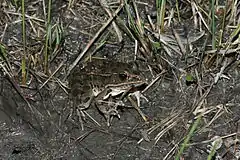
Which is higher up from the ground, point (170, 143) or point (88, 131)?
point (88, 131)

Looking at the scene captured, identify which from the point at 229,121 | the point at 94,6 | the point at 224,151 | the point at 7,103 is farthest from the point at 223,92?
the point at 7,103

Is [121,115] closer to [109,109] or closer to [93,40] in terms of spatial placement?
[109,109]

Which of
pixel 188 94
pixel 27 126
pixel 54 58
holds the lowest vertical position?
pixel 188 94

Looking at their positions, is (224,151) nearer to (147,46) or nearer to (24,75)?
(147,46)

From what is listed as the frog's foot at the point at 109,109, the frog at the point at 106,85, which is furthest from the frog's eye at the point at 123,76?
the frog's foot at the point at 109,109

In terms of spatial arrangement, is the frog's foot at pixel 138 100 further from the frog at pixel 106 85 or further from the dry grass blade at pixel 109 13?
the dry grass blade at pixel 109 13

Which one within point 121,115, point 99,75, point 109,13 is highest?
point 109,13

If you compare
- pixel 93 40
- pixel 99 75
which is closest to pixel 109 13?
pixel 93 40
